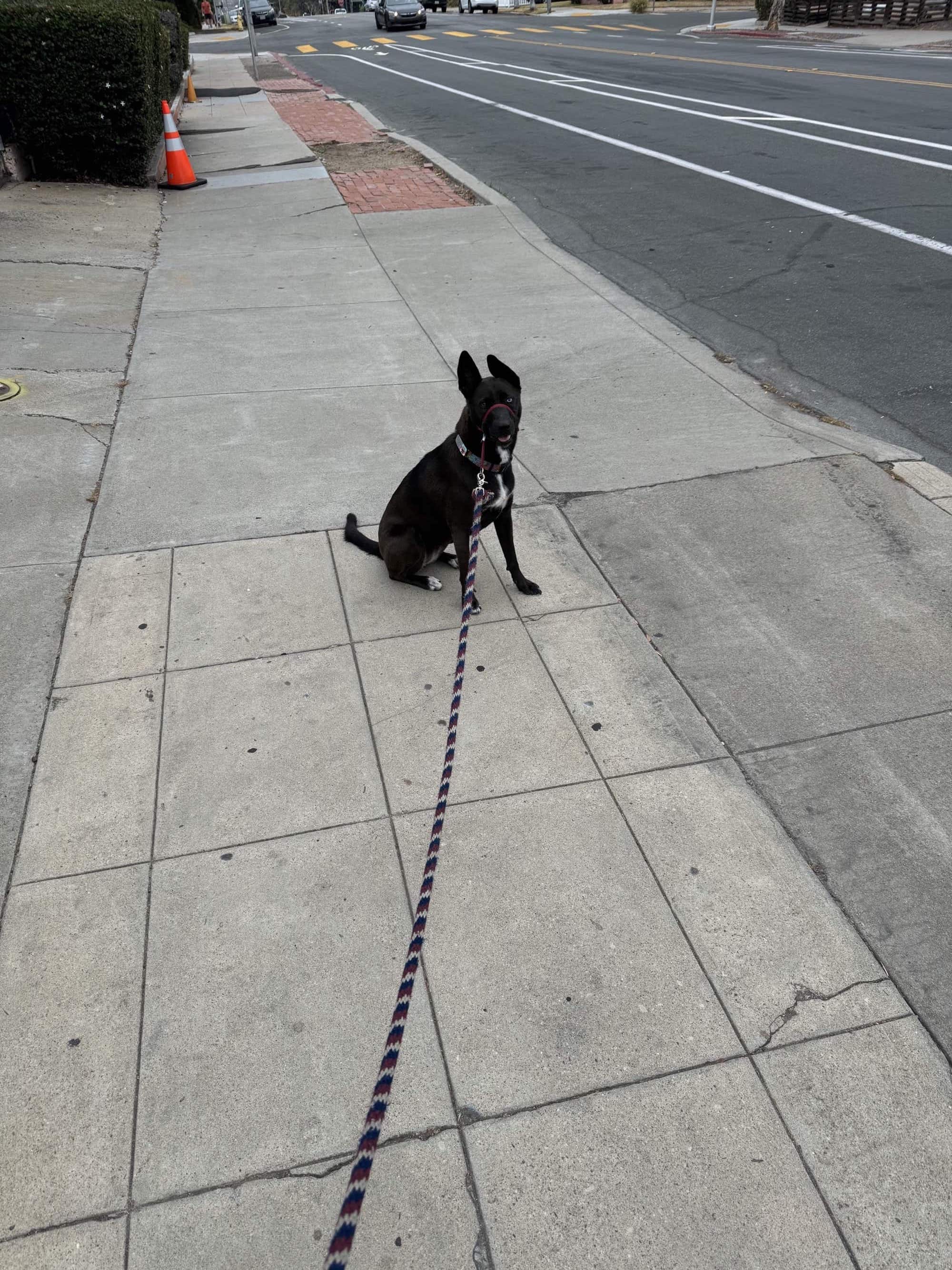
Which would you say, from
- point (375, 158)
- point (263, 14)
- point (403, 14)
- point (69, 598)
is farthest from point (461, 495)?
point (263, 14)

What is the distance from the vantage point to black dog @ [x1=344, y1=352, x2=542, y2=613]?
3875 mm

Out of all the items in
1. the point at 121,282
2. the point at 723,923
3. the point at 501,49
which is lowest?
the point at 723,923

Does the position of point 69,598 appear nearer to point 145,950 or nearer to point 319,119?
point 145,950

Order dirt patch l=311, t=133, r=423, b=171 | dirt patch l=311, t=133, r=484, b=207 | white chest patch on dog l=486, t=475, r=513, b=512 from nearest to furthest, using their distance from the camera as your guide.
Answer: white chest patch on dog l=486, t=475, r=513, b=512, dirt patch l=311, t=133, r=484, b=207, dirt patch l=311, t=133, r=423, b=171

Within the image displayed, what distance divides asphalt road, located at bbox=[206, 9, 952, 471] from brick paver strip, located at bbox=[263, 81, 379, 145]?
901 mm

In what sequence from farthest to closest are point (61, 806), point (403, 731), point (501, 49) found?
1. point (501, 49)
2. point (403, 731)
3. point (61, 806)

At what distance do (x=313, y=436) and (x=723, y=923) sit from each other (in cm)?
447

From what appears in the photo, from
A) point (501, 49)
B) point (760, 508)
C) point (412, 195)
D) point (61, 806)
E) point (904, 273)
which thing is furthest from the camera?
point (501, 49)

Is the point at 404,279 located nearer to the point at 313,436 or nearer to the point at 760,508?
the point at 313,436

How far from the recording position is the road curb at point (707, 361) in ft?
19.5

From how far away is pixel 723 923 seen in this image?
3018 millimetres

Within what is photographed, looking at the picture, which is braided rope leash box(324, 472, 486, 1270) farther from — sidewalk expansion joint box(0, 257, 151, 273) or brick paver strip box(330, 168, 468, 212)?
brick paver strip box(330, 168, 468, 212)

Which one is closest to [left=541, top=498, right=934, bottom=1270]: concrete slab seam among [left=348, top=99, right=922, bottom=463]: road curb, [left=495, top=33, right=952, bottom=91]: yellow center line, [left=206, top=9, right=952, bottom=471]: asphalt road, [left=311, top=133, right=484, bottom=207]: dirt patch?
[left=348, top=99, right=922, bottom=463]: road curb

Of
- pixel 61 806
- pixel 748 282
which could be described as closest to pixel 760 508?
pixel 61 806
